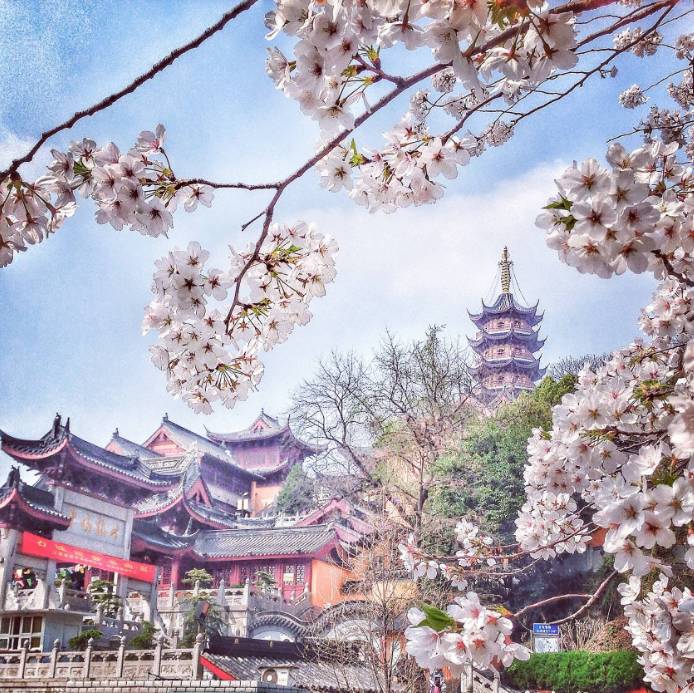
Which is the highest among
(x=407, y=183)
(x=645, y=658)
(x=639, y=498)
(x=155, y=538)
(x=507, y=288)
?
(x=507, y=288)

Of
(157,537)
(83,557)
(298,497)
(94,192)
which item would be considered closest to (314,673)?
(83,557)

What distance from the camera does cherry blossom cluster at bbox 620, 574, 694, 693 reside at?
165 centimetres

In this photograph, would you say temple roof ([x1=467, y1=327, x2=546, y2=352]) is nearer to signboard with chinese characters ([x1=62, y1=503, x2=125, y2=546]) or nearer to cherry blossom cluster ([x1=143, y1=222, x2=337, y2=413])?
signboard with chinese characters ([x1=62, y1=503, x2=125, y2=546])

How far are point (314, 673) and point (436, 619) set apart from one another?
433 inches

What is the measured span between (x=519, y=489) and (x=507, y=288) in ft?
54.9

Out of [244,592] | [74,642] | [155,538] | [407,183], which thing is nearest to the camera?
[407,183]

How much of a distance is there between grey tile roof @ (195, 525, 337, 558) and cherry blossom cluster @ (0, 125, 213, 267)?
19852mm

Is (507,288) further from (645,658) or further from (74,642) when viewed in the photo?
(645,658)

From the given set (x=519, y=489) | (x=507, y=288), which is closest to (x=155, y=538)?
(x=519, y=489)

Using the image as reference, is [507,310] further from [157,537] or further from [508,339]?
[157,537]

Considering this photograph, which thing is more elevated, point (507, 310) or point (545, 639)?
point (507, 310)

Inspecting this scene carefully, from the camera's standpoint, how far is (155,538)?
19.3m

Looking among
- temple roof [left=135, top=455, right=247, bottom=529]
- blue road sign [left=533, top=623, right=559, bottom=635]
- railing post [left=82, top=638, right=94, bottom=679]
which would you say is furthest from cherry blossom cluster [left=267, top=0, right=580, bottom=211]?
temple roof [left=135, top=455, right=247, bottom=529]

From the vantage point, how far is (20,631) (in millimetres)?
13320
